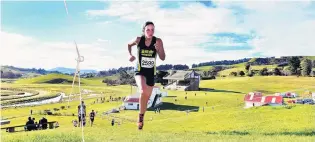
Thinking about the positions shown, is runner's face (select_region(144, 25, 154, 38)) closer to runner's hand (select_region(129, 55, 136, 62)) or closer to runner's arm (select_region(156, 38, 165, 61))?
runner's arm (select_region(156, 38, 165, 61))

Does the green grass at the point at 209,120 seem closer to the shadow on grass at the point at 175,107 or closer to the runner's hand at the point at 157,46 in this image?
the shadow on grass at the point at 175,107

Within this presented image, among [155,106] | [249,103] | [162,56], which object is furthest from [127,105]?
[162,56]

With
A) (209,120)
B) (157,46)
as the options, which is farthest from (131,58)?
(209,120)

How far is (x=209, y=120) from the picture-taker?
35.7 meters

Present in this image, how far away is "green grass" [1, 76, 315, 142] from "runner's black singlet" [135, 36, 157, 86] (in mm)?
5221

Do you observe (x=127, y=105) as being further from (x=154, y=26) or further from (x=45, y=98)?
(x=154, y=26)

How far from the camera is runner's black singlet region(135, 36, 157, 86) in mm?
8305

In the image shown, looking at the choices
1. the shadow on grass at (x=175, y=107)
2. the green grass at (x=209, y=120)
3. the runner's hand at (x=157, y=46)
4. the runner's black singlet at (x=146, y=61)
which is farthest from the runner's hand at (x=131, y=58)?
the shadow on grass at (x=175, y=107)

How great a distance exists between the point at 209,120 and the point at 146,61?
28263mm

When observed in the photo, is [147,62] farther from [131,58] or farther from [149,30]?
[149,30]

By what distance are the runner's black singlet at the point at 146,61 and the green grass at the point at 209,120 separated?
522cm

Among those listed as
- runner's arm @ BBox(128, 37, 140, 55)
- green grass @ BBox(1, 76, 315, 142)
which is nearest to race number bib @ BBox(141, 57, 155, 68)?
runner's arm @ BBox(128, 37, 140, 55)

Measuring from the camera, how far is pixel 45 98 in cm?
13675

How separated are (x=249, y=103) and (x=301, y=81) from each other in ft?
252
